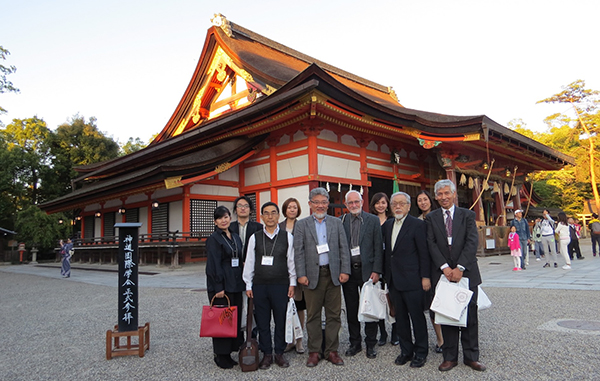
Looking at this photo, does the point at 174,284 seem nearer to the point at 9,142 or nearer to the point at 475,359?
the point at 475,359

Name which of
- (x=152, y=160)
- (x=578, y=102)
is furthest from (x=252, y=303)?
(x=578, y=102)

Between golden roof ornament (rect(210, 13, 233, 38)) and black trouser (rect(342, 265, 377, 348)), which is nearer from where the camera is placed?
black trouser (rect(342, 265, 377, 348))

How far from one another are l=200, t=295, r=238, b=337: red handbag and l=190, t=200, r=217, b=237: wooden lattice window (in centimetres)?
905

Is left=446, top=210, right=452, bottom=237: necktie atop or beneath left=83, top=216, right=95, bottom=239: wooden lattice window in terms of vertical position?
beneath

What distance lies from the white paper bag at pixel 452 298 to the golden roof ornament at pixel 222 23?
13.9 m

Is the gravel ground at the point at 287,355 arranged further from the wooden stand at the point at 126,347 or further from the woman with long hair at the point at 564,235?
the woman with long hair at the point at 564,235

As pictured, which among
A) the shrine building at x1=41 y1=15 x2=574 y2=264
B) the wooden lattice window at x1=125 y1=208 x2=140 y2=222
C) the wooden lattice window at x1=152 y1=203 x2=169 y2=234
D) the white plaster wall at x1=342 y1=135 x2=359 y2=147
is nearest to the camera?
the shrine building at x1=41 y1=15 x2=574 y2=264

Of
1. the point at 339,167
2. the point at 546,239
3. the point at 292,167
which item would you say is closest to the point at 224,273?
the point at 292,167

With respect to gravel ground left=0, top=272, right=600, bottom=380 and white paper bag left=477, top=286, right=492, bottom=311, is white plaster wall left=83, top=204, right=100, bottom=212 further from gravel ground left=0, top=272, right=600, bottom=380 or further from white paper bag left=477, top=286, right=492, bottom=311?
white paper bag left=477, top=286, right=492, bottom=311

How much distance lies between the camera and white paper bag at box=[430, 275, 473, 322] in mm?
3049

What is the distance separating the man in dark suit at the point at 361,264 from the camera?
3559 mm

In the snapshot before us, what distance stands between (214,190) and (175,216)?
1631 millimetres

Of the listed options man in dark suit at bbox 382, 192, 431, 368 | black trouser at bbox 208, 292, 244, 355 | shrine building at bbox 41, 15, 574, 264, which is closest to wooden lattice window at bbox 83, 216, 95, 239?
shrine building at bbox 41, 15, 574, 264

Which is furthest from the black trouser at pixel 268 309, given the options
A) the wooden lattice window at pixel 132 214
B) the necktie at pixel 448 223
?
the wooden lattice window at pixel 132 214
